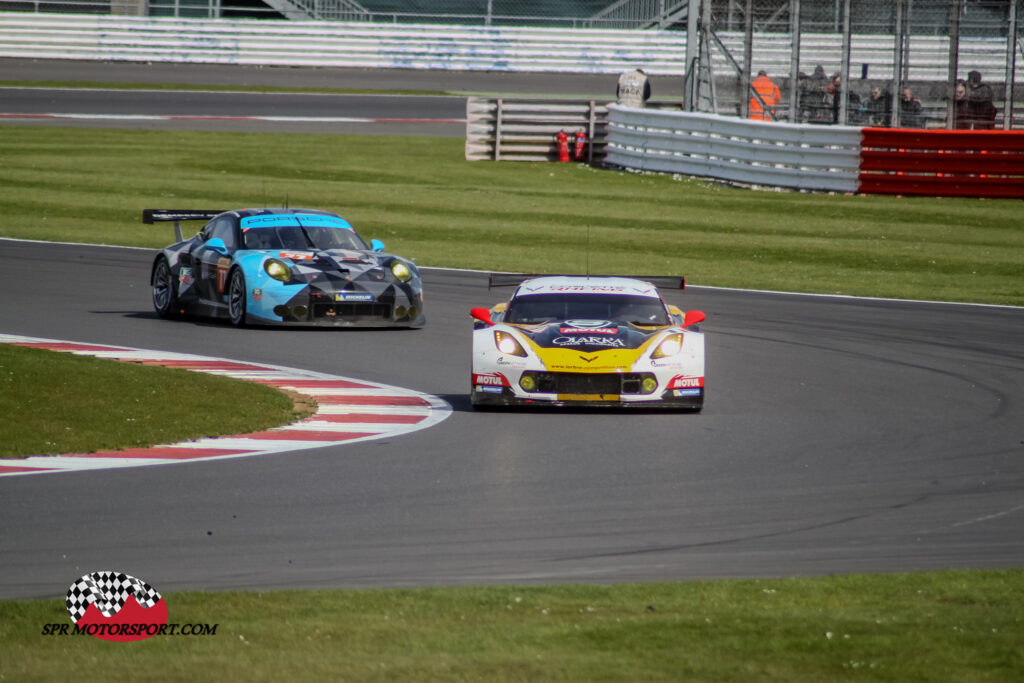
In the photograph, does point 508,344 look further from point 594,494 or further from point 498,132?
point 498,132

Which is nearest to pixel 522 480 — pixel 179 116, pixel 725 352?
pixel 725 352

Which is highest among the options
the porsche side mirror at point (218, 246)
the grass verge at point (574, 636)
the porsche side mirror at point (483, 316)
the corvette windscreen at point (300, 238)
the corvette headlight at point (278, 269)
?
the corvette windscreen at point (300, 238)

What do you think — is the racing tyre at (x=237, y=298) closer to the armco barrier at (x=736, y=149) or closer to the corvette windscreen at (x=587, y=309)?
the corvette windscreen at (x=587, y=309)

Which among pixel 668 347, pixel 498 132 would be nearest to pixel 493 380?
pixel 668 347

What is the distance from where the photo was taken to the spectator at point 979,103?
1036 inches

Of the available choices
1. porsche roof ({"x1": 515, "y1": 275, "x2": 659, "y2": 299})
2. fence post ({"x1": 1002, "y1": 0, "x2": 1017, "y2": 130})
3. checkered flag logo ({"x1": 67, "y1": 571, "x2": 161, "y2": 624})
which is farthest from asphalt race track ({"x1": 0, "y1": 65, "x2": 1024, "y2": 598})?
fence post ({"x1": 1002, "y1": 0, "x2": 1017, "y2": 130})

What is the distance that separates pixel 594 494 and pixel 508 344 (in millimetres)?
3261

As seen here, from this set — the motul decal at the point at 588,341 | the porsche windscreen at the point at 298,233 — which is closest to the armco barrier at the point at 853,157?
the porsche windscreen at the point at 298,233

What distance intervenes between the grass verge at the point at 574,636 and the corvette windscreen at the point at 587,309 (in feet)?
18.6

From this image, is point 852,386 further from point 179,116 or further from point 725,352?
point 179,116

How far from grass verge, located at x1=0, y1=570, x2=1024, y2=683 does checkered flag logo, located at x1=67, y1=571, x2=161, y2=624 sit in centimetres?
7

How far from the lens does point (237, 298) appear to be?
16.6 m

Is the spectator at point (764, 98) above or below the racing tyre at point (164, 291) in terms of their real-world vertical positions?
above

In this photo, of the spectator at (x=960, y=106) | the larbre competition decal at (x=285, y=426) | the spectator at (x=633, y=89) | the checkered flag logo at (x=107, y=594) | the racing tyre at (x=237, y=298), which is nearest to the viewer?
the checkered flag logo at (x=107, y=594)
